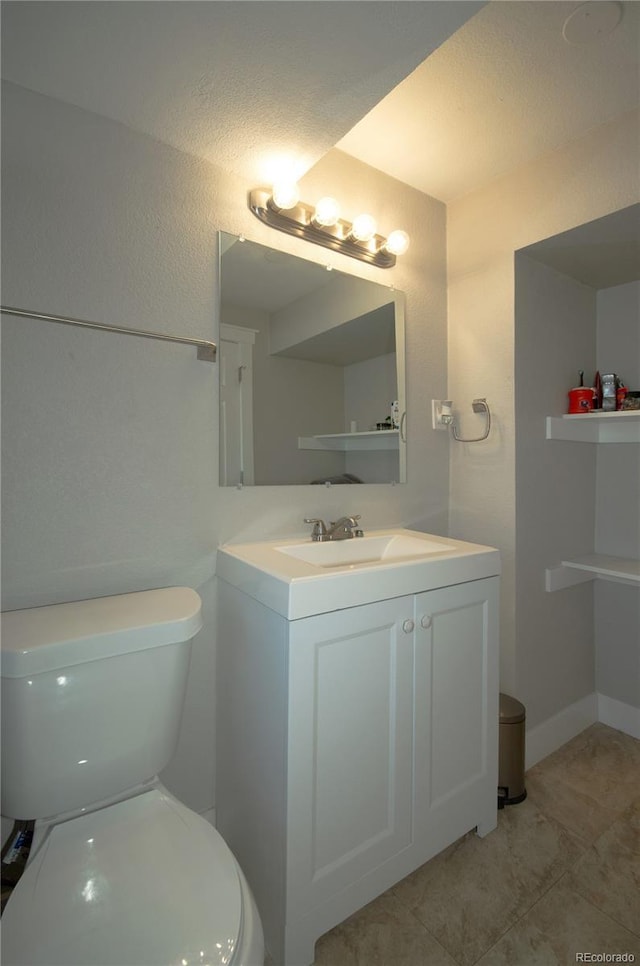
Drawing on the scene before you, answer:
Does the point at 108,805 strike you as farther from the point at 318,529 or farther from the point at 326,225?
the point at 326,225

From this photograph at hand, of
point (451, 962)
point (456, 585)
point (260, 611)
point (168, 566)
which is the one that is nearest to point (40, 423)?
point (168, 566)

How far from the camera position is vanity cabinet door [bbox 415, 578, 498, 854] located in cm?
120

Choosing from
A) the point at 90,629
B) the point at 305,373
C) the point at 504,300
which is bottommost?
the point at 90,629

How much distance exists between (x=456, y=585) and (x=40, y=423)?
3.99ft

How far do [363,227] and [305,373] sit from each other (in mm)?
579

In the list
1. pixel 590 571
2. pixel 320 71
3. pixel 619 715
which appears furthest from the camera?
pixel 619 715

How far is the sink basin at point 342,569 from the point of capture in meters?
1.00

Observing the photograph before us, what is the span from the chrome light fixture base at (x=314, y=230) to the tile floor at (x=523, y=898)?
209cm

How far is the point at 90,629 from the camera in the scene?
0.93m

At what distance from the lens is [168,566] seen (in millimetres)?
1282

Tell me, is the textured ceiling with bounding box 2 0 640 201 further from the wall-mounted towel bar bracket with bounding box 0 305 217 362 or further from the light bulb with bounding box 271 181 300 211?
the wall-mounted towel bar bracket with bounding box 0 305 217 362

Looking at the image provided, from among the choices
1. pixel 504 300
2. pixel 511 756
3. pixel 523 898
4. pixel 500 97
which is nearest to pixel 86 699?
pixel 523 898

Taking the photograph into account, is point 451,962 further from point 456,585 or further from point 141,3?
point 141,3

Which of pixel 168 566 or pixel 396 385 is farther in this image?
pixel 396 385
